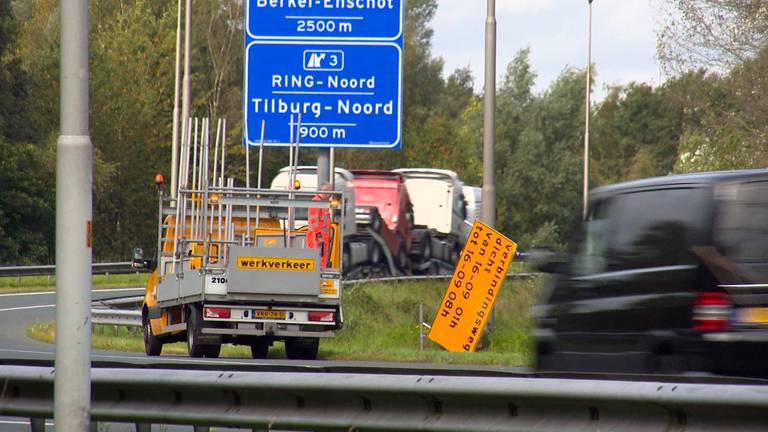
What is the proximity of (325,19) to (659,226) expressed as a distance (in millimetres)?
12831

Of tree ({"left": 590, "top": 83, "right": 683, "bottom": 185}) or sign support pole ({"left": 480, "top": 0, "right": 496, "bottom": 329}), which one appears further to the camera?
tree ({"left": 590, "top": 83, "right": 683, "bottom": 185})

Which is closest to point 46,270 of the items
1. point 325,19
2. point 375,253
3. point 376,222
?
point 375,253

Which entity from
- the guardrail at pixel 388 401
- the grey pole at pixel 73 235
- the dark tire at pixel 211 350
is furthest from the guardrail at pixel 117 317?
the grey pole at pixel 73 235

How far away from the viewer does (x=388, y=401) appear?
8.59 metres

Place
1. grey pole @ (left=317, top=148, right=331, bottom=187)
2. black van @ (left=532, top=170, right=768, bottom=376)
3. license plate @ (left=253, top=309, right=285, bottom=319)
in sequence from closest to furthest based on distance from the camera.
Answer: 1. black van @ (left=532, top=170, right=768, bottom=376)
2. license plate @ (left=253, top=309, right=285, bottom=319)
3. grey pole @ (left=317, top=148, right=331, bottom=187)

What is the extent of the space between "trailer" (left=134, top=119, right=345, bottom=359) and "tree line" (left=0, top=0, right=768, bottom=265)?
17.2 ft

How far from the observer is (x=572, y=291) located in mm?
11781

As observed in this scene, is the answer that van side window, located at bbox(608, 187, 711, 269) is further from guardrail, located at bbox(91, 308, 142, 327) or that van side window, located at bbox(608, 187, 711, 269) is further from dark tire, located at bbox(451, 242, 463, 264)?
dark tire, located at bbox(451, 242, 463, 264)

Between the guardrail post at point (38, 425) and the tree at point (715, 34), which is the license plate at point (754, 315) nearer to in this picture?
the guardrail post at point (38, 425)

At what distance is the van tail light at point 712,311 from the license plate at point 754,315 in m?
0.08

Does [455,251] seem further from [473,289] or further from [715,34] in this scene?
[473,289]

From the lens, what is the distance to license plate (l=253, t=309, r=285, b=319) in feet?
66.2

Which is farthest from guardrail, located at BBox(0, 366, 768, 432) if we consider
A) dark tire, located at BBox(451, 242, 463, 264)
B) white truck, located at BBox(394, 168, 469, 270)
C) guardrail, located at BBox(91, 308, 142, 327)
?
dark tire, located at BBox(451, 242, 463, 264)

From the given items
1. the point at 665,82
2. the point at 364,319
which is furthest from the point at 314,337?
the point at 665,82
